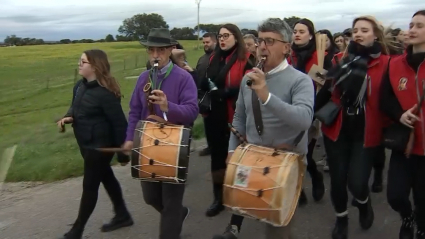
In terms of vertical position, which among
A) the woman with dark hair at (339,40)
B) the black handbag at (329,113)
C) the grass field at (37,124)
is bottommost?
the grass field at (37,124)

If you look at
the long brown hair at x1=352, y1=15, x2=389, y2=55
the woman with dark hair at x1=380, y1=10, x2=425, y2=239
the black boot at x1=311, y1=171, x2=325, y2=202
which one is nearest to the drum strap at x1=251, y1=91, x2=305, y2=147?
the woman with dark hair at x1=380, y1=10, x2=425, y2=239

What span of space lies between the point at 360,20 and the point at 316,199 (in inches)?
84.5

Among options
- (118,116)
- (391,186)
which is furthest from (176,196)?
(391,186)

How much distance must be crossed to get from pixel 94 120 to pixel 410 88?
8.70 feet

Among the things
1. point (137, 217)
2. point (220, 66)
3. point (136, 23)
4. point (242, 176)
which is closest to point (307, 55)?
point (220, 66)

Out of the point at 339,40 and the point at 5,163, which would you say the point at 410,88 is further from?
the point at 5,163

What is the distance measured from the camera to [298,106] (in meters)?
3.03

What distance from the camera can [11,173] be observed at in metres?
6.86

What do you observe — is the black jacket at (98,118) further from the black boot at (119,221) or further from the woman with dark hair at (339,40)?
the woman with dark hair at (339,40)

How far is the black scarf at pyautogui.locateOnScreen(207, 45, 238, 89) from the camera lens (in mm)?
A: 5055

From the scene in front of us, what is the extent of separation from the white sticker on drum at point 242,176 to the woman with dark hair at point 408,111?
1320 mm

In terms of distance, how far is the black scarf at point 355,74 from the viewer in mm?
3990

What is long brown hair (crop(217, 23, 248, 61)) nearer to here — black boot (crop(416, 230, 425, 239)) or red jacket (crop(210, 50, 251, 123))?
red jacket (crop(210, 50, 251, 123))

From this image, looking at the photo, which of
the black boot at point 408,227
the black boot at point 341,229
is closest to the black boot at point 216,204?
the black boot at point 341,229
